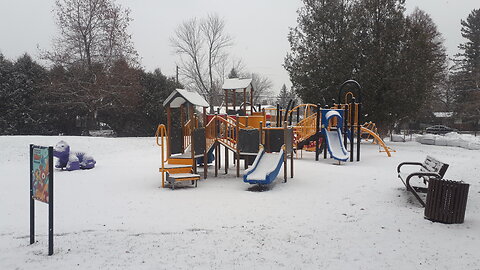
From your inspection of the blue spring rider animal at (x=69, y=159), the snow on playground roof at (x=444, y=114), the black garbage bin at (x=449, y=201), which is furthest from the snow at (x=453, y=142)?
the snow on playground roof at (x=444, y=114)

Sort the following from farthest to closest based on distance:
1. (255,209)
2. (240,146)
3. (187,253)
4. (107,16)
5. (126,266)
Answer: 1. (107,16)
2. (240,146)
3. (255,209)
4. (187,253)
5. (126,266)

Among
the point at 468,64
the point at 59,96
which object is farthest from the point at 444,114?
the point at 59,96

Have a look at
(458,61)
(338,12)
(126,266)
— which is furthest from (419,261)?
(458,61)

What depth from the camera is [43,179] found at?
4.93 meters

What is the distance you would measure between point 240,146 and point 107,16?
19876 millimetres

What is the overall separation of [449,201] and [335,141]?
30.0 ft

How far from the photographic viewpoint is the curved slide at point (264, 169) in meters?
9.02

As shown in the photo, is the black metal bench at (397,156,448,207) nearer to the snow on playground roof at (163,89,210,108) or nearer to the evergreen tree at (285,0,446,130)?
the snow on playground roof at (163,89,210,108)

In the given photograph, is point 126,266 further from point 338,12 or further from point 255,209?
point 338,12

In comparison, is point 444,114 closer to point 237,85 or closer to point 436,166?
point 237,85

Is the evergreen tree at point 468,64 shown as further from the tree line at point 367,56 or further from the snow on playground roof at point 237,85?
the snow on playground roof at point 237,85

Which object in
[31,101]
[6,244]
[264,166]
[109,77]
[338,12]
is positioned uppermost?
[338,12]

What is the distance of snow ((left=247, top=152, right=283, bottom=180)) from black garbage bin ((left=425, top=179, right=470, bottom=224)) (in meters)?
4.22

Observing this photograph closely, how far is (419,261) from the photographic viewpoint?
438 centimetres
